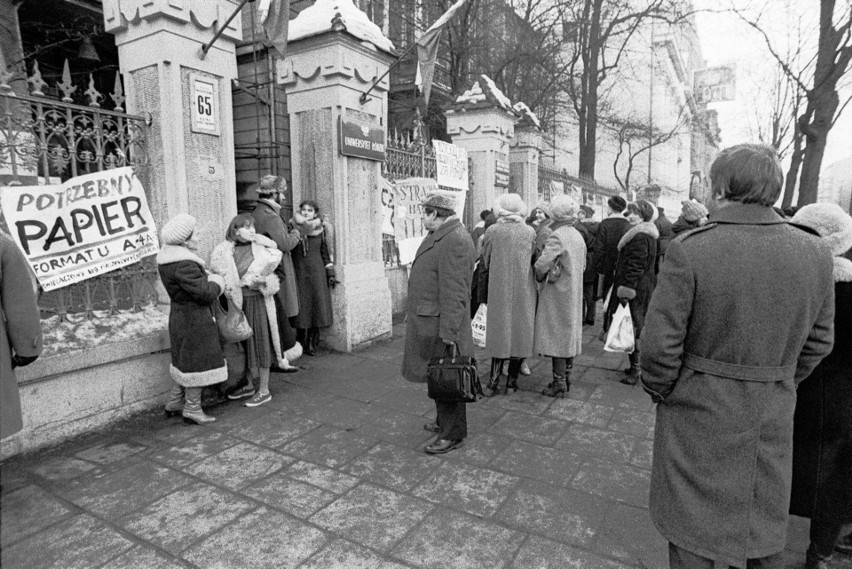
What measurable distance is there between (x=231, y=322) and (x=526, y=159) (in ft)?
25.6

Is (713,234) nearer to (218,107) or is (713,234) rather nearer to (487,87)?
(218,107)

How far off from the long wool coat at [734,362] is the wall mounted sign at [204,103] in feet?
14.1

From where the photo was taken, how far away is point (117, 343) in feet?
14.2

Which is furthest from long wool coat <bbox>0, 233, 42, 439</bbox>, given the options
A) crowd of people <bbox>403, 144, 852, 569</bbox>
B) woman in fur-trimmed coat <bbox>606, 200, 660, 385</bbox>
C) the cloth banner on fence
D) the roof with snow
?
woman in fur-trimmed coat <bbox>606, 200, 660, 385</bbox>

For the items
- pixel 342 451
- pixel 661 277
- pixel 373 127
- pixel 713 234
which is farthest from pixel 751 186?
pixel 373 127

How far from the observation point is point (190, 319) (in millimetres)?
4227

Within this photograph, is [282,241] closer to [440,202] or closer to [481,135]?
[440,202]

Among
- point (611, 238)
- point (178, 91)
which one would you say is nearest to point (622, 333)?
point (611, 238)

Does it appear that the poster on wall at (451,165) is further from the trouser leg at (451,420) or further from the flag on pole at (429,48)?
the trouser leg at (451,420)

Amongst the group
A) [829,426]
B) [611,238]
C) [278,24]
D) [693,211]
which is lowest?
[829,426]

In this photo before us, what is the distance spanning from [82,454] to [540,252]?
4.15 m

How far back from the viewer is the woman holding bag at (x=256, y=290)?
4.73m

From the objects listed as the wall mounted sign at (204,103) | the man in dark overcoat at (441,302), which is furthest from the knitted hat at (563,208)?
the wall mounted sign at (204,103)

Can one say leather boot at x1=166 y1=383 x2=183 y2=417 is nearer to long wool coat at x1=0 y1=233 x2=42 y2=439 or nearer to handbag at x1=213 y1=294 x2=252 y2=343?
handbag at x1=213 y1=294 x2=252 y2=343
